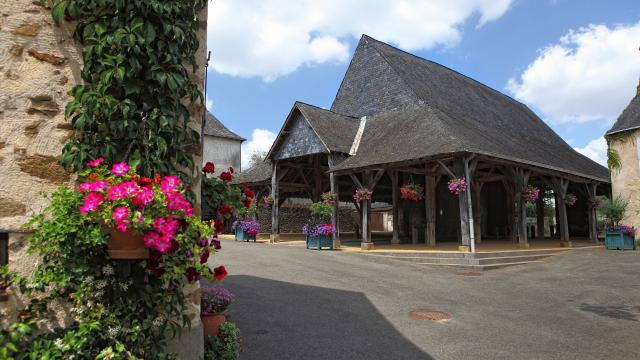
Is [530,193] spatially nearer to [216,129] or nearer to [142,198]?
[142,198]

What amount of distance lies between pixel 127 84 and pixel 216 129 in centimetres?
2753

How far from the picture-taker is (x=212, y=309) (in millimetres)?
4254

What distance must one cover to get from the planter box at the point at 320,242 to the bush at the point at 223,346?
10.0 m

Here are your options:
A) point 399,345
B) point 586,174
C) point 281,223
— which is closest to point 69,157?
point 399,345

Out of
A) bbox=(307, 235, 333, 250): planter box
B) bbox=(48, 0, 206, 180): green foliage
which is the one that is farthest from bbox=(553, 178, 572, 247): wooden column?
bbox=(48, 0, 206, 180): green foliage

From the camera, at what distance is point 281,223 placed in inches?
1033

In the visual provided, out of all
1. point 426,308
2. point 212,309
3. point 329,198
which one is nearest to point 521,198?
point 329,198

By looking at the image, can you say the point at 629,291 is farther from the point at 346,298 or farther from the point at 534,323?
the point at 346,298

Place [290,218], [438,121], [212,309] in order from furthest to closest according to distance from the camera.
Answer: [290,218] → [438,121] → [212,309]

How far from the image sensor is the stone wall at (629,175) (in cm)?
1750

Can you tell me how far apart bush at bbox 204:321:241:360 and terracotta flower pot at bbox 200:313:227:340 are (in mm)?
52

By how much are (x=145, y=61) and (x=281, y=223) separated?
76.7ft

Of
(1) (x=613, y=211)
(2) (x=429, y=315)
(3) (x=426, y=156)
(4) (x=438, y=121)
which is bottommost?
(2) (x=429, y=315)

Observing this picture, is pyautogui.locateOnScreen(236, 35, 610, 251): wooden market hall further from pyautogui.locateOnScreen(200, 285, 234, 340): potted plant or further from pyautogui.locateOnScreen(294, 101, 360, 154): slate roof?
pyautogui.locateOnScreen(200, 285, 234, 340): potted plant
